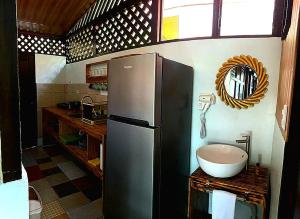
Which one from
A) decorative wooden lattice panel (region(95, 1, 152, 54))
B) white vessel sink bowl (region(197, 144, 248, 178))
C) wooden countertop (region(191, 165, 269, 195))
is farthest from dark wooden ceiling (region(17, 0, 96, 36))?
wooden countertop (region(191, 165, 269, 195))

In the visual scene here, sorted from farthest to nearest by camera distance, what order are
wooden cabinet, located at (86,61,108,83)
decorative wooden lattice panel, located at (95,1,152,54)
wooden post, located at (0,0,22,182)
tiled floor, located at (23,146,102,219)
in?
wooden cabinet, located at (86,61,108,83), decorative wooden lattice panel, located at (95,1,152,54), tiled floor, located at (23,146,102,219), wooden post, located at (0,0,22,182)

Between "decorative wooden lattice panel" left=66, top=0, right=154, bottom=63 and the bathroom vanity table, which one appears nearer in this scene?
the bathroom vanity table

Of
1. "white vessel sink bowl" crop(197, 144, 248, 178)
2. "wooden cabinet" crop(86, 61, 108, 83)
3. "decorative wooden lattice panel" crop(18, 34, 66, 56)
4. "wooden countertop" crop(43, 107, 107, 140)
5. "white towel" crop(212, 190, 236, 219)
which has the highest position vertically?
"decorative wooden lattice panel" crop(18, 34, 66, 56)

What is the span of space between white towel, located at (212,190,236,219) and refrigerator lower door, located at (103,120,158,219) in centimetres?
48

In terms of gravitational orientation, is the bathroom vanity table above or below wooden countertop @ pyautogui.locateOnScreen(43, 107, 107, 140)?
below

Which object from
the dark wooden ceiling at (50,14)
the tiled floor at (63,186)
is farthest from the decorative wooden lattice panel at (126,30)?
the tiled floor at (63,186)

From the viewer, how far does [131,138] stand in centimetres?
154

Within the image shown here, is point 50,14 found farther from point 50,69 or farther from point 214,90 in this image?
point 214,90

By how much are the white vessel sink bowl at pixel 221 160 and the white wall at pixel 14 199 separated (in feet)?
3.84

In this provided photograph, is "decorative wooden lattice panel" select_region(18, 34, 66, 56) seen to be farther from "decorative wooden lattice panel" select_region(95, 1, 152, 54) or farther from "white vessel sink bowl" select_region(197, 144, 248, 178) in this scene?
"white vessel sink bowl" select_region(197, 144, 248, 178)

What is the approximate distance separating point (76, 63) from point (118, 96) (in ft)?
9.31

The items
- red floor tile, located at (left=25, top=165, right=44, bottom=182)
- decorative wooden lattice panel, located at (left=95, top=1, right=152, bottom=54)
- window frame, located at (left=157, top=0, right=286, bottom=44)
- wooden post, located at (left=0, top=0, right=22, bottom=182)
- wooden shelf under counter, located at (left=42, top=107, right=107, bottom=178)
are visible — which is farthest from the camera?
red floor tile, located at (left=25, top=165, right=44, bottom=182)

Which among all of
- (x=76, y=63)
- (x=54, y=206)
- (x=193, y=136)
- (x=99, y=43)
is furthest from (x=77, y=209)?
(x=76, y=63)

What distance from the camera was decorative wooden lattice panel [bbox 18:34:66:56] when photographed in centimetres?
385
